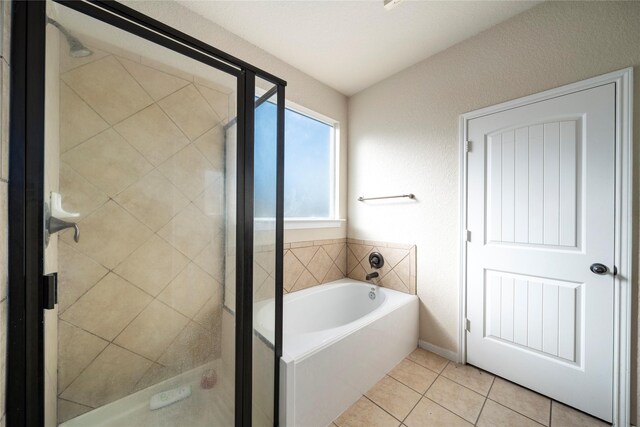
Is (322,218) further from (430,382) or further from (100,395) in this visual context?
(100,395)

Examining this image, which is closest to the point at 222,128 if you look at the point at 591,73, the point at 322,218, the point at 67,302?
the point at 67,302

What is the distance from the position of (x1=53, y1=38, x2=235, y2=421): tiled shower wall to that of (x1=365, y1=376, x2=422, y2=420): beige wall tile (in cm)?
113

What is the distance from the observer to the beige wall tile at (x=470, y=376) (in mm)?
1598

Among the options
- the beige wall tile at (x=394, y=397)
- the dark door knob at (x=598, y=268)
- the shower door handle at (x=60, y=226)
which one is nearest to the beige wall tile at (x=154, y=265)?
the shower door handle at (x=60, y=226)

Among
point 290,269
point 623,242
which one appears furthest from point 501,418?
point 290,269

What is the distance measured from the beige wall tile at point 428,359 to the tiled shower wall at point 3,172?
7.16 feet

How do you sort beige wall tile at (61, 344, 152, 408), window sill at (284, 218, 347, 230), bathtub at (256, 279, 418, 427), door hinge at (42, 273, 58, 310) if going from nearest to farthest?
door hinge at (42, 273, 58, 310) < beige wall tile at (61, 344, 152, 408) < bathtub at (256, 279, 418, 427) < window sill at (284, 218, 347, 230)

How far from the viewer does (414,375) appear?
1.73 meters

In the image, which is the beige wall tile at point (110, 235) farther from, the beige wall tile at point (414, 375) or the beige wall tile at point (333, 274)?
the beige wall tile at point (414, 375)

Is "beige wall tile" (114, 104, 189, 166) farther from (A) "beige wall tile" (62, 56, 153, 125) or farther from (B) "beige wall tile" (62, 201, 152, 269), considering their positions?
(B) "beige wall tile" (62, 201, 152, 269)

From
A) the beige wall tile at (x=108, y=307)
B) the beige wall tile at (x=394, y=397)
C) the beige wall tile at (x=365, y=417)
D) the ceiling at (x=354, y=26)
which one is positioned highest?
the ceiling at (x=354, y=26)

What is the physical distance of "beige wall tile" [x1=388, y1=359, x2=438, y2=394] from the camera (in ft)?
5.35

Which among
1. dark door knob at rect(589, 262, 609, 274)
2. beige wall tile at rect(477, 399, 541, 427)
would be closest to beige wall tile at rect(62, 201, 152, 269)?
beige wall tile at rect(477, 399, 541, 427)

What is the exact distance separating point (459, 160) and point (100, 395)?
2.50 m
